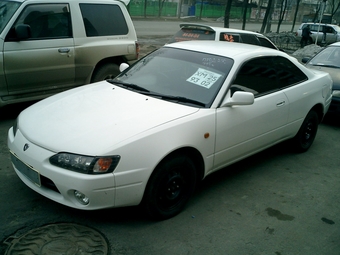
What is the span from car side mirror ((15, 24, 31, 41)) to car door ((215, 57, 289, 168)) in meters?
3.37

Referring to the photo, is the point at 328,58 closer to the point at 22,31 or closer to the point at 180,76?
the point at 180,76

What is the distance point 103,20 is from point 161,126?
4229mm

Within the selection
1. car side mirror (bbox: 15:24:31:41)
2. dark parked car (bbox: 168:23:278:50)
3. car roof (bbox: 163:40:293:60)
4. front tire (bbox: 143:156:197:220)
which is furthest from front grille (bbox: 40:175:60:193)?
dark parked car (bbox: 168:23:278:50)

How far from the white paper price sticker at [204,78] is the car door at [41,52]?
9.81 feet

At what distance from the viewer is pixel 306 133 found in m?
5.43

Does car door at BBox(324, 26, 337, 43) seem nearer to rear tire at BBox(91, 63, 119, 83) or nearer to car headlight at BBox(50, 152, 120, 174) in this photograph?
rear tire at BBox(91, 63, 119, 83)

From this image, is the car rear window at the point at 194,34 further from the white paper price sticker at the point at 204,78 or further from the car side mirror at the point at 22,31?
the white paper price sticker at the point at 204,78

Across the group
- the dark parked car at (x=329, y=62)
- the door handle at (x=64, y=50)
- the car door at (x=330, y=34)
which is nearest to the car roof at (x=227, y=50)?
the door handle at (x=64, y=50)

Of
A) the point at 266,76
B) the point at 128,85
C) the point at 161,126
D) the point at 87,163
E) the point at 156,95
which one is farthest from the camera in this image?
the point at 266,76

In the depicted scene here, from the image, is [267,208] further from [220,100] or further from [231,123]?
[220,100]

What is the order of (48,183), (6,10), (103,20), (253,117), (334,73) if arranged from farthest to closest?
(334,73)
(103,20)
(6,10)
(253,117)
(48,183)

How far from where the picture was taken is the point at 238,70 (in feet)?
13.5

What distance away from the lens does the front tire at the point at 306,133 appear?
524 cm

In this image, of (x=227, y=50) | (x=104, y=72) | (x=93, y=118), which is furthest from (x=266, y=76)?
(x=104, y=72)
